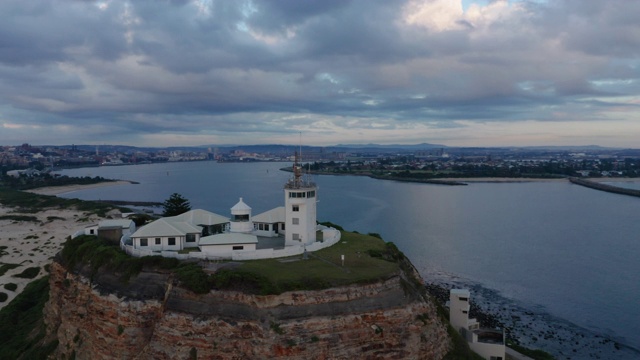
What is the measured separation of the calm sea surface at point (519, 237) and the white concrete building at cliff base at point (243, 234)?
1845cm

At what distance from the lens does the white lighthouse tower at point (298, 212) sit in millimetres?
25359

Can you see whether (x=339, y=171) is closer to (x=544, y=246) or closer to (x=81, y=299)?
(x=544, y=246)

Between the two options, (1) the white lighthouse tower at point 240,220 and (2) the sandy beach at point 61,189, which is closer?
(1) the white lighthouse tower at point 240,220

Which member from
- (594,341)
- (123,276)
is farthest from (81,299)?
(594,341)

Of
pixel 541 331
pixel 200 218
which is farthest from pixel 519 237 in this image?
pixel 200 218

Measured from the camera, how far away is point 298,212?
25.5 m

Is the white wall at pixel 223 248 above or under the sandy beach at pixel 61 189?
above

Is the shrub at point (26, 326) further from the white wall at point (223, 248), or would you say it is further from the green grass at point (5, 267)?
the white wall at point (223, 248)

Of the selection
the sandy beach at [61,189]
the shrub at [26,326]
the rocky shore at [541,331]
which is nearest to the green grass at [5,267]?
the shrub at [26,326]

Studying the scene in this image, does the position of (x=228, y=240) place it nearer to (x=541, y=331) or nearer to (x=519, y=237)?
(x=541, y=331)

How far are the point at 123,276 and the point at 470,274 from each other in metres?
31.1

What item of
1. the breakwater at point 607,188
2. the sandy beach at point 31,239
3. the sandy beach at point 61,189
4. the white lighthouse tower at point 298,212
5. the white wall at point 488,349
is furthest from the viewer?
the sandy beach at point 61,189

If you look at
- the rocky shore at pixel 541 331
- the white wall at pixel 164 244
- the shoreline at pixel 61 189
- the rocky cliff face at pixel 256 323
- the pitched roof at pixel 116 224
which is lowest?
the rocky shore at pixel 541 331

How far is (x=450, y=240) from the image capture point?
178ft
